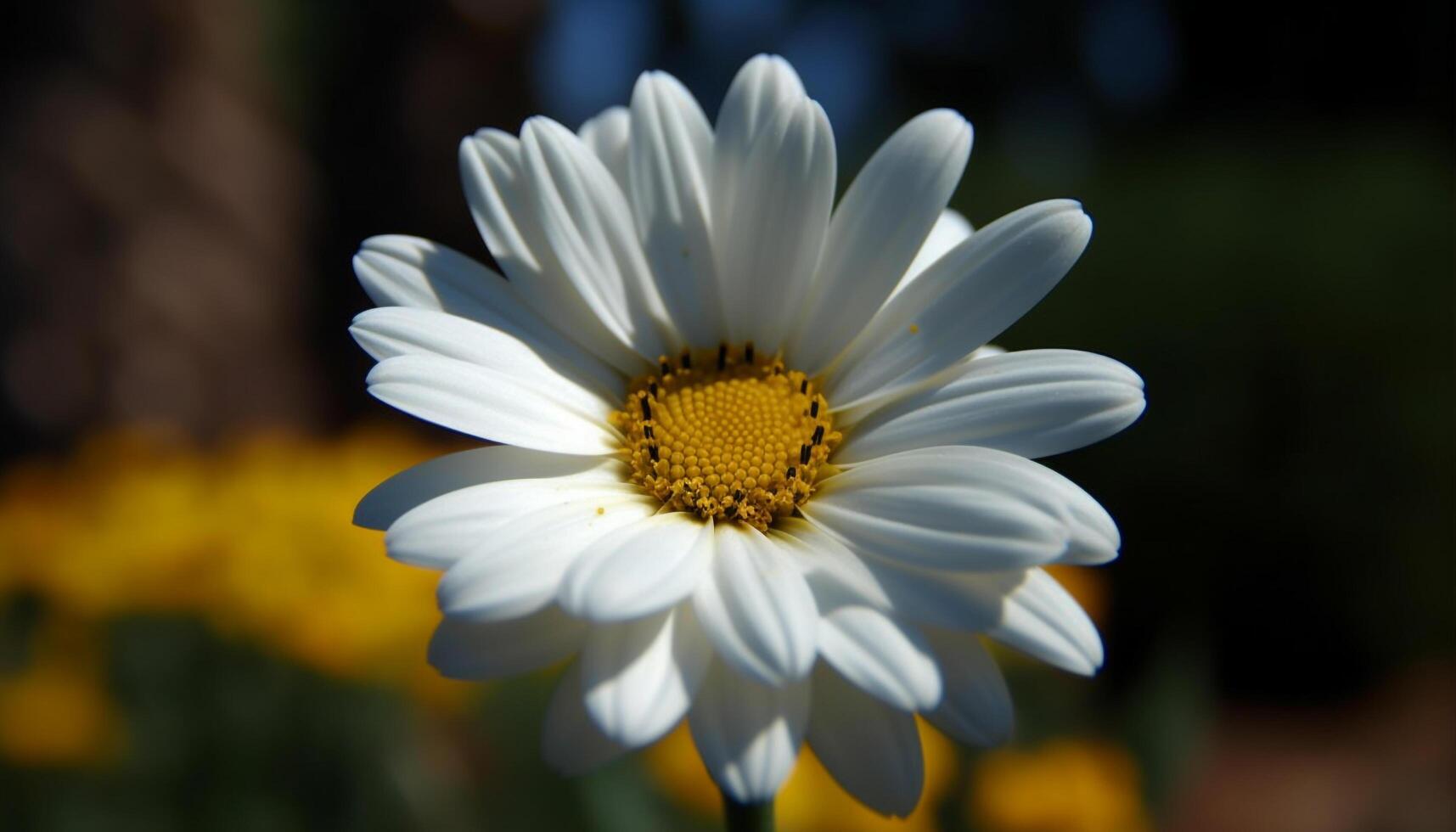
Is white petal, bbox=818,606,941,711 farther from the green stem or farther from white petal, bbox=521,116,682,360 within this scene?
Answer: white petal, bbox=521,116,682,360

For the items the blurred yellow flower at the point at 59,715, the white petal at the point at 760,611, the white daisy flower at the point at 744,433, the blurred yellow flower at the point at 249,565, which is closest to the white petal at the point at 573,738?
the white daisy flower at the point at 744,433

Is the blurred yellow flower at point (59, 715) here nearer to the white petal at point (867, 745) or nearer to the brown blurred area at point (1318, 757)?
the white petal at point (867, 745)

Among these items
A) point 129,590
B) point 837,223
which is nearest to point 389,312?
point 837,223

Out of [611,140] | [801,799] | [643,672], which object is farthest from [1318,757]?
[643,672]

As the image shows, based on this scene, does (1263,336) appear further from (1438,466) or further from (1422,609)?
(1422,609)

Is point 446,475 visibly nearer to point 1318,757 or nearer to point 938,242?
point 938,242

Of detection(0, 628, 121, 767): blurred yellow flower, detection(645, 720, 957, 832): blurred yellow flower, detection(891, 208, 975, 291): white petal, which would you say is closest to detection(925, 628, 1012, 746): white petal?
detection(891, 208, 975, 291): white petal

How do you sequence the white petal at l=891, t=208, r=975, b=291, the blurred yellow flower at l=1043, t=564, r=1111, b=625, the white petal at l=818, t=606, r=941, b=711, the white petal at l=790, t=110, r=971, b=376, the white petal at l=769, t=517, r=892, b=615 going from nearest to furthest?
the white petal at l=818, t=606, r=941, b=711, the white petal at l=769, t=517, r=892, b=615, the white petal at l=790, t=110, r=971, b=376, the white petal at l=891, t=208, r=975, b=291, the blurred yellow flower at l=1043, t=564, r=1111, b=625
